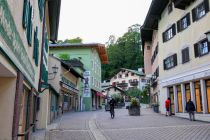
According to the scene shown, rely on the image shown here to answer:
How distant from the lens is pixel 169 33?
86.1ft

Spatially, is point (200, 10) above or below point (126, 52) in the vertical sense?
below

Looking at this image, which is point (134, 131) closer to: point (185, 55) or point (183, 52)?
point (185, 55)

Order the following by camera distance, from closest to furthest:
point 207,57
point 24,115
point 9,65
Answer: point 9,65
point 24,115
point 207,57

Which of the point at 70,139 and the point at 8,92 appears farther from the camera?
the point at 70,139

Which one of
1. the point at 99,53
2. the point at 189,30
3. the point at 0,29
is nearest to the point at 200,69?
the point at 189,30

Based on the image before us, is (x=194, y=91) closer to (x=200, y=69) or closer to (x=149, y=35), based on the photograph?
(x=200, y=69)

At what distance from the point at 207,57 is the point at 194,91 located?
11.7 ft

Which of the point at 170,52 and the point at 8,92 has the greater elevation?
the point at 170,52

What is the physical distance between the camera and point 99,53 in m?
54.9

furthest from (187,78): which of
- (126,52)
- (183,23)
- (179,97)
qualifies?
(126,52)

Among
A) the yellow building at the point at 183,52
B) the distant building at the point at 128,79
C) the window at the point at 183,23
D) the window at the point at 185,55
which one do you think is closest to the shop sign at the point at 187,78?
the yellow building at the point at 183,52

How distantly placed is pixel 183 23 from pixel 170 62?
4.19 m

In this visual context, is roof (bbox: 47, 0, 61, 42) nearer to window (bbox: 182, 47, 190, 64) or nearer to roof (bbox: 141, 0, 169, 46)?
window (bbox: 182, 47, 190, 64)

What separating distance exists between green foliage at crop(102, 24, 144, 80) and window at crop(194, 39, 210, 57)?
5761cm
